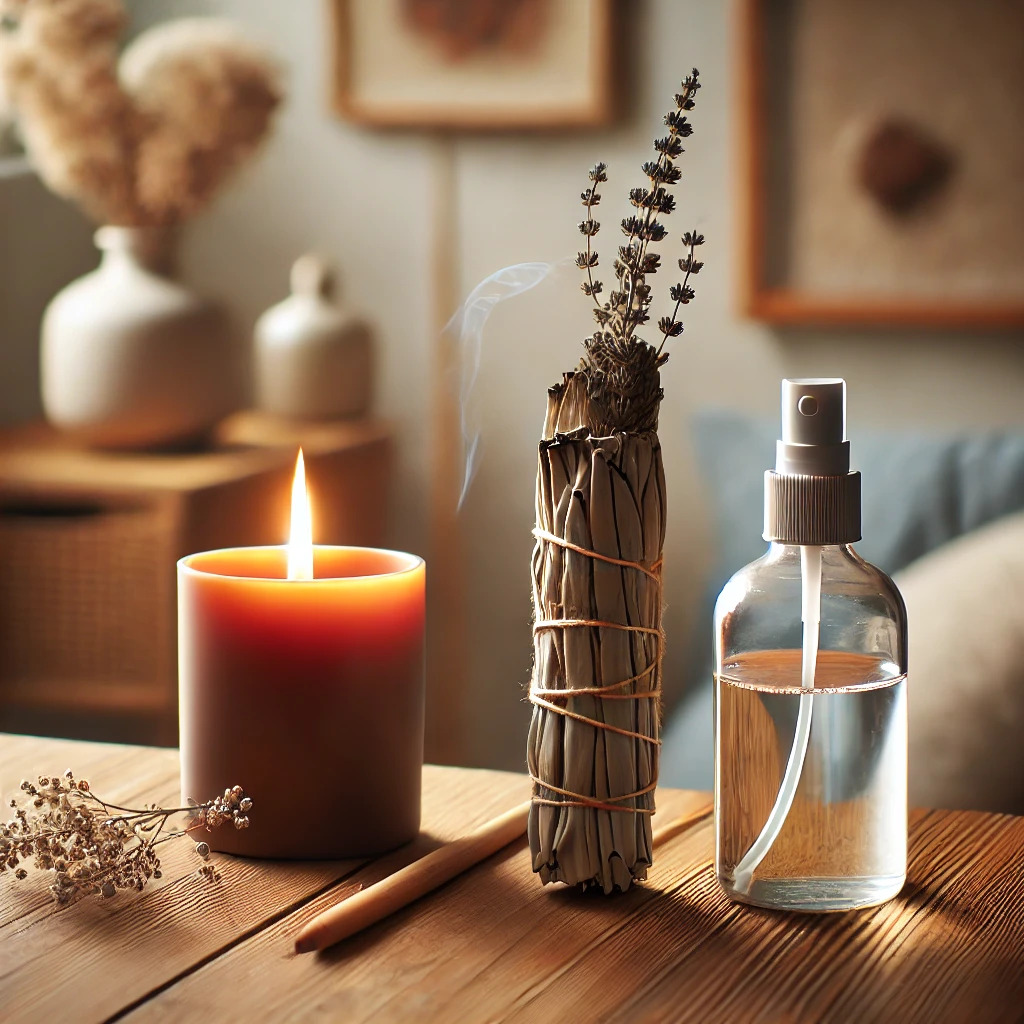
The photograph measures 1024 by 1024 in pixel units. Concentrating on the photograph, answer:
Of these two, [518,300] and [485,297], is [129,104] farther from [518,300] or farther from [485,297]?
[485,297]

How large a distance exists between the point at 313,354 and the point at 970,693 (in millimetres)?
1059

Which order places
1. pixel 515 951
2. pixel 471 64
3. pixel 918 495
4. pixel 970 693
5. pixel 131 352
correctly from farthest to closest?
pixel 471 64 → pixel 131 352 → pixel 918 495 → pixel 970 693 → pixel 515 951

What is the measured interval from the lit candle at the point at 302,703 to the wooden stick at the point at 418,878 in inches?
1.5

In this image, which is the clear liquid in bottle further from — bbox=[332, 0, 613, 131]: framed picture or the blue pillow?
bbox=[332, 0, 613, 131]: framed picture

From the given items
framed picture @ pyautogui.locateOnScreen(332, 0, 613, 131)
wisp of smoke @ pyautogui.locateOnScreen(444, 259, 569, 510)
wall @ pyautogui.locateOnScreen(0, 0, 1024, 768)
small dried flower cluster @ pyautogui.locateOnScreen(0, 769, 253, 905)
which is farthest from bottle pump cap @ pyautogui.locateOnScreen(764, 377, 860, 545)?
framed picture @ pyautogui.locateOnScreen(332, 0, 613, 131)

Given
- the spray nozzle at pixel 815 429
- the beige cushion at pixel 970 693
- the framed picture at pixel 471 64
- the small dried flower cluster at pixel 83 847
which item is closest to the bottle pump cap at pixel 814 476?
the spray nozzle at pixel 815 429

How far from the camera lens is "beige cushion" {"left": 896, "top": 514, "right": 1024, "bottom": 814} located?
0.93 meters

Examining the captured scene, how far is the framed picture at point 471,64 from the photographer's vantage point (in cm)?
170

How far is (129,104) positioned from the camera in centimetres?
165

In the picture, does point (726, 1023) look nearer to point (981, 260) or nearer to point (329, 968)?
point (329, 968)

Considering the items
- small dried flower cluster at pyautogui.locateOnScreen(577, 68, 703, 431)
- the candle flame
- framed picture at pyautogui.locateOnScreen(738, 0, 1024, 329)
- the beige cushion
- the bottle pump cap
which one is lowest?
the beige cushion

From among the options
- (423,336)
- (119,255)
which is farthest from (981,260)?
(119,255)

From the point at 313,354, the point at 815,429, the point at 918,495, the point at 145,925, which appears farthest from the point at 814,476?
the point at 313,354

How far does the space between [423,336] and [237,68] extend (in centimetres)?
41
